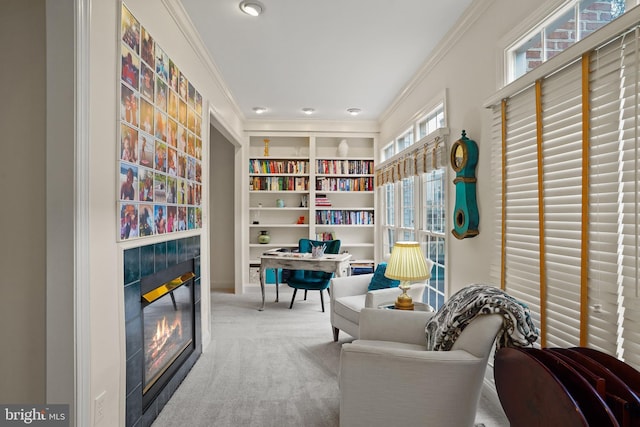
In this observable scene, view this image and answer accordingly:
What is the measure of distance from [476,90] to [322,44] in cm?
133

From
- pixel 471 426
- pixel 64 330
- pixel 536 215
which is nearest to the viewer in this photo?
pixel 64 330

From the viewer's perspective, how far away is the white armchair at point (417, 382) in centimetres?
163

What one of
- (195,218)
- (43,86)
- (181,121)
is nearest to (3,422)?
(43,86)

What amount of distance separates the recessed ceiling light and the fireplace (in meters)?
1.86

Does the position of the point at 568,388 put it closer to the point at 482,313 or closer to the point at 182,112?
the point at 482,313

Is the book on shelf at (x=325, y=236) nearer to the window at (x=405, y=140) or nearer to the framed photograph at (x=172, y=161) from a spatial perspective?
the window at (x=405, y=140)

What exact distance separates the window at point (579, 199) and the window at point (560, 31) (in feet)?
0.72

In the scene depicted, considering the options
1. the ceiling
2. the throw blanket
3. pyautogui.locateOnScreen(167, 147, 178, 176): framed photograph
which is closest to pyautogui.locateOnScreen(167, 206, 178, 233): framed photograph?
pyautogui.locateOnScreen(167, 147, 178, 176): framed photograph

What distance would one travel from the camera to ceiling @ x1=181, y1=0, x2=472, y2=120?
8.46 ft

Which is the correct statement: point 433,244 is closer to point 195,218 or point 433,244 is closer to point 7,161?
point 195,218

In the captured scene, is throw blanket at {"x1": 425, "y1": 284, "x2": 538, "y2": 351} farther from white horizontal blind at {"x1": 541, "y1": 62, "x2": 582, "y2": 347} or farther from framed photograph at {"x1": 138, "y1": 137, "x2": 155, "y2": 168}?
framed photograph at {"x1": 138, "y1": 137, "x2": 155, "y2": 168}

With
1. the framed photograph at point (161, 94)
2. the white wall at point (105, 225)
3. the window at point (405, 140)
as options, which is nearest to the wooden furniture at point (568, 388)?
the white wall at point (105, 225)

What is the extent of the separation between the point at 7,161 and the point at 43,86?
0.36m

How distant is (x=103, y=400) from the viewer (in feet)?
5.44
